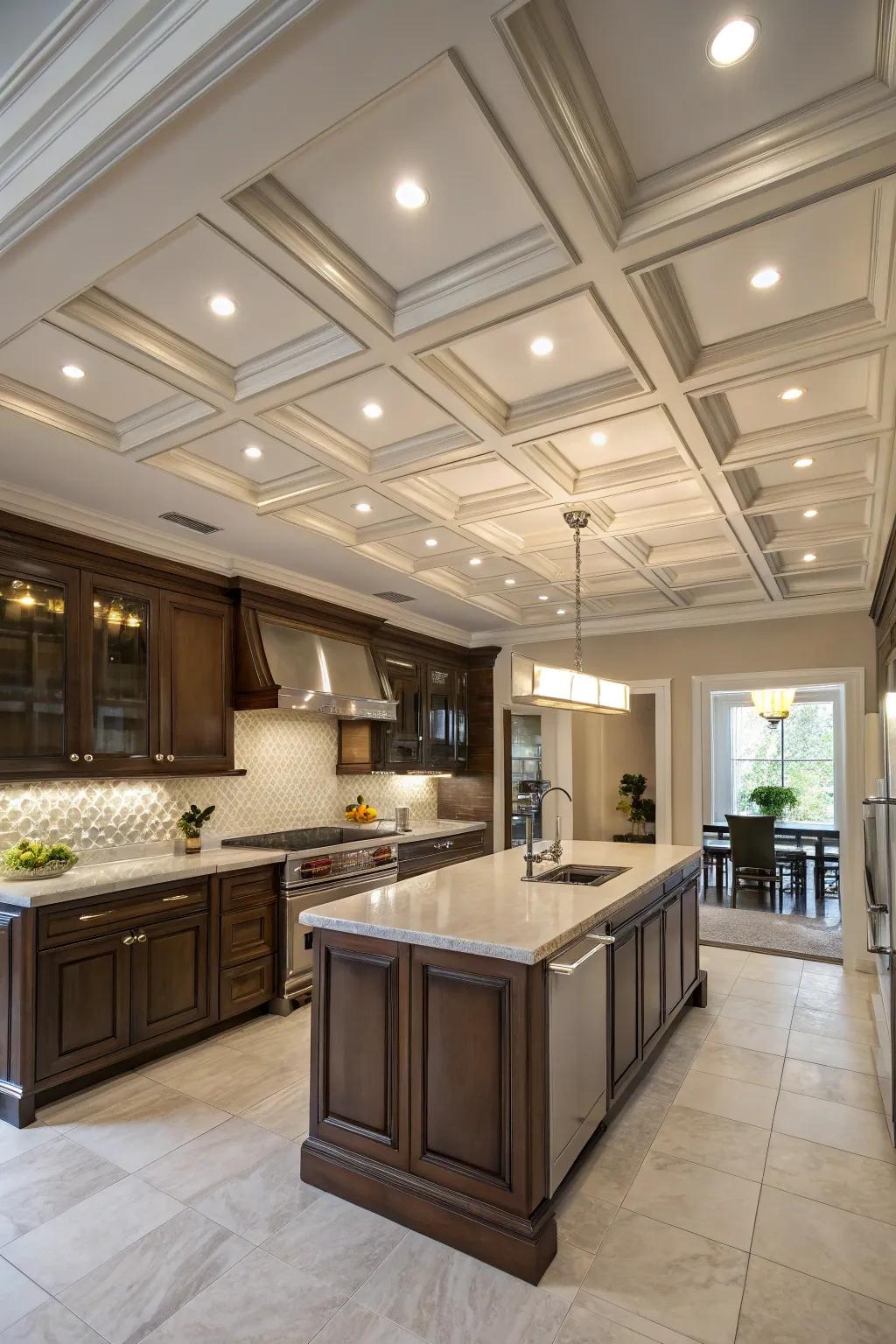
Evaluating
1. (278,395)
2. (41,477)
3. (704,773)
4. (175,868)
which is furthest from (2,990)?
(704,773)

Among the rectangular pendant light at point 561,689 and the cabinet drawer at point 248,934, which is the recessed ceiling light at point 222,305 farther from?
the cabinet drawer at point 248,934

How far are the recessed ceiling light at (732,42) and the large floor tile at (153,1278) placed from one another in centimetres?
331

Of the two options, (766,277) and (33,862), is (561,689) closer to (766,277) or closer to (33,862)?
(766,277)

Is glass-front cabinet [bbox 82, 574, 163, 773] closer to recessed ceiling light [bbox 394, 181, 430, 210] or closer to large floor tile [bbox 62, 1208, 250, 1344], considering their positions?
large floor tile [bbox 62, 1208, 250, 1344]

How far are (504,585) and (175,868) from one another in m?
3.14

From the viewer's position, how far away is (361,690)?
559 centimetres

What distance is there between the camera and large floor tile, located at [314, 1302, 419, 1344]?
1.92m

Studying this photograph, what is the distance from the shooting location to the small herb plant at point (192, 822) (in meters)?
4.35

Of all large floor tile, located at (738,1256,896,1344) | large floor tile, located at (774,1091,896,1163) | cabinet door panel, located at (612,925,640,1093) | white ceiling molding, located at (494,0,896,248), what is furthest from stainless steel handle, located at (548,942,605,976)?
white ceiling molding, located at (494,0,896,248)

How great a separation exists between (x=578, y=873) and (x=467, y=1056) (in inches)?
65.2

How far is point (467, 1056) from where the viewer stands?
7.75 feet

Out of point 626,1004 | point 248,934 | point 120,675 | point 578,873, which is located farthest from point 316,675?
point 626,1004

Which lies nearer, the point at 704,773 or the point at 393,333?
the point at 393,333

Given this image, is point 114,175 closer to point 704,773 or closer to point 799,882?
point 704,773
